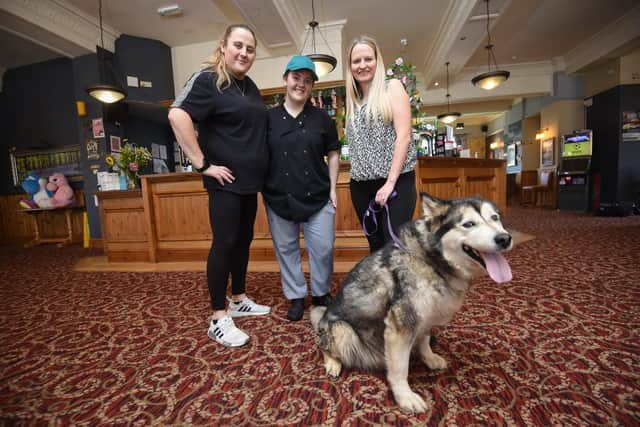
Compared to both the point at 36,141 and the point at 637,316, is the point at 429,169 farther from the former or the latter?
the point at 36,141

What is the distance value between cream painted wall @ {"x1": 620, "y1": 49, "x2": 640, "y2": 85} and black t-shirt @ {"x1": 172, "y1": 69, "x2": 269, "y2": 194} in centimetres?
962

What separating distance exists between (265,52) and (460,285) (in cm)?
635

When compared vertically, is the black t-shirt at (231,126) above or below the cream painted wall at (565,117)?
below

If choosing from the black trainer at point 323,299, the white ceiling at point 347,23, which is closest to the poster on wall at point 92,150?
the white ceiling at point 347,23

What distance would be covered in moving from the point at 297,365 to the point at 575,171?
9.59 meters

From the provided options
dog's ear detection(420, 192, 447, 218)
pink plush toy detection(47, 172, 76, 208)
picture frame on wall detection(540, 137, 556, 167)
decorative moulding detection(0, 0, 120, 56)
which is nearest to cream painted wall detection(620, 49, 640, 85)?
picture frame on wall detection(540, 137, 556, 167)

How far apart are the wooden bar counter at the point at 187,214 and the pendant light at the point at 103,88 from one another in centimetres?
184

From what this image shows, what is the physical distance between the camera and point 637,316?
6.04ft

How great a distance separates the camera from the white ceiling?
4.67 metres

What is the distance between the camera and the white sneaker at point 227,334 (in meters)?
1.70

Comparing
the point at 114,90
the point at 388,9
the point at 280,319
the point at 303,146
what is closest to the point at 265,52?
the point at 388,9

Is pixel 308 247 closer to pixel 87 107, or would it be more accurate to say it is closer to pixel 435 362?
pixel 435 362

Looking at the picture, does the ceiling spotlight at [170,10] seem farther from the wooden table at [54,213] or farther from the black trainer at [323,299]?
the black trainer at [323,299]

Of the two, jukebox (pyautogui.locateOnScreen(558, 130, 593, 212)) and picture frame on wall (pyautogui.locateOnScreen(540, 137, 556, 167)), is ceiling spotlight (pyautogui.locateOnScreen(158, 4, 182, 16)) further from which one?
picture frame on wall (pyautogui.locateOnScreen(540, 137, 556, 167))
